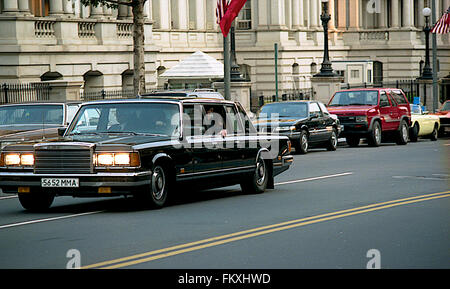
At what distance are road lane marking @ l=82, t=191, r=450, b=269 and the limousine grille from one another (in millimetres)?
2895

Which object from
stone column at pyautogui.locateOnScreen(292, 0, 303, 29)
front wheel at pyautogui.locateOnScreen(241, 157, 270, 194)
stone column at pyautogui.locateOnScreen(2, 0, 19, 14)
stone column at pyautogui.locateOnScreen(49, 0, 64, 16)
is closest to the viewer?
front wheel at pyautogui.locateOnScreen(241, 157, 270, 194)

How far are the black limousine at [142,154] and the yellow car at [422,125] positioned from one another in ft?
64.4

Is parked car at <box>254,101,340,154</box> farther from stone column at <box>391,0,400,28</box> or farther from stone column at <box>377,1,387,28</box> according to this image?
stone column at <box>377,1,387,28</box>

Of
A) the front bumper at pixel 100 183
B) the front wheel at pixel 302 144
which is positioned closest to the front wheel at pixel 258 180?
the front bumper at pixel 100 183

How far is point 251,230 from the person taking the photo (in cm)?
1211

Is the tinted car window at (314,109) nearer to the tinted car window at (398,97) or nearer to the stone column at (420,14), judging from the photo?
the tinted car window at (398,97)

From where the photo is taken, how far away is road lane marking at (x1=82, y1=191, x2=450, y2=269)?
32.5ft

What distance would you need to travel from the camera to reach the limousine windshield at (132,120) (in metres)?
14.8

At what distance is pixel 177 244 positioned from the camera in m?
11.0

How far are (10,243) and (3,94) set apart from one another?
24.2m

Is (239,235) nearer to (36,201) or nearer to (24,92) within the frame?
(36,201)

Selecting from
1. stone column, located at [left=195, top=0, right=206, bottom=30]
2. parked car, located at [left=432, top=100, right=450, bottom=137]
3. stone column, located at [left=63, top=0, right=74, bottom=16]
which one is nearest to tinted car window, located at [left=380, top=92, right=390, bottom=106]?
parked car, located at [left=432, top=100, right=450, bottom=137]

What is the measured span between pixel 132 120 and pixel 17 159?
1.91 m
